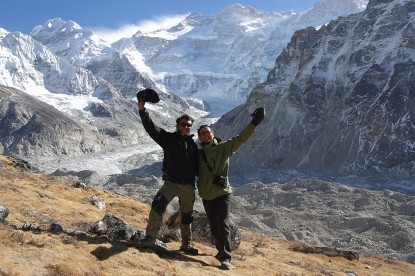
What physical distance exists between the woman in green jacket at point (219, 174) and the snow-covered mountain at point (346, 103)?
95157 millimetres

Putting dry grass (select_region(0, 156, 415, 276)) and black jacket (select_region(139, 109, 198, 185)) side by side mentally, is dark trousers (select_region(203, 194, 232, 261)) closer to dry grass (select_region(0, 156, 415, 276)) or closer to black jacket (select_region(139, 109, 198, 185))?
dry grass (select_region(0, 156, 415, 276))

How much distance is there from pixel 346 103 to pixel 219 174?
123 m

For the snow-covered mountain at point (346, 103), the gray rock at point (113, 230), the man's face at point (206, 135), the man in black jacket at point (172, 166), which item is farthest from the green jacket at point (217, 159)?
the snow-covered mountain at point (346, 103)

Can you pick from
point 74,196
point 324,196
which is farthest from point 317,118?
point 74,196

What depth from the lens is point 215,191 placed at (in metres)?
9.56

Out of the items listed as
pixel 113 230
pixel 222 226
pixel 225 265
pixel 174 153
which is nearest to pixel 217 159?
pixel 174 153

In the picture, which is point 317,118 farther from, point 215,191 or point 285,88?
point 215,191

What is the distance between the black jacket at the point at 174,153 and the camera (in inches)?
369

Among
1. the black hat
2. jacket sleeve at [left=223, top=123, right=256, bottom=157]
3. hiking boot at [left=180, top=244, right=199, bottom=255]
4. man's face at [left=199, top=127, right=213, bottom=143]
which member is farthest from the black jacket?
hiking boot at [left=180, top=244, right=199, bottom=255]

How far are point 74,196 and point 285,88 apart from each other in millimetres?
136405

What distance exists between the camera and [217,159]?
9.51 meters

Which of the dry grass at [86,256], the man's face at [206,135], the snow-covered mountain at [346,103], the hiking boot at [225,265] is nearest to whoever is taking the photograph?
the dry grass at [86,256]

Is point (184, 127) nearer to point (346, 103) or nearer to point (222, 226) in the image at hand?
Answer: point (222, 226)

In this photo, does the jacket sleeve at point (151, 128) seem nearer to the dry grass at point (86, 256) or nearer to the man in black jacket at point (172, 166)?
the man in black jacket at point (172, 166)
